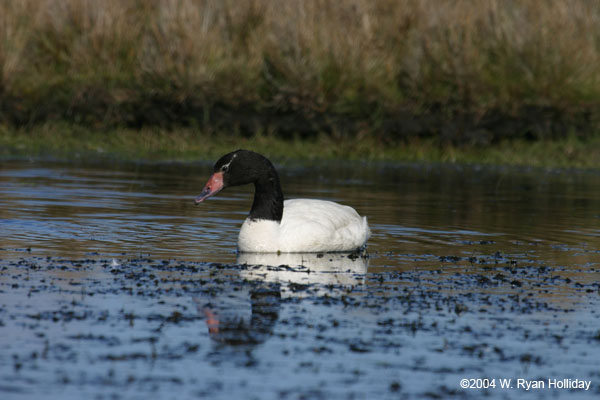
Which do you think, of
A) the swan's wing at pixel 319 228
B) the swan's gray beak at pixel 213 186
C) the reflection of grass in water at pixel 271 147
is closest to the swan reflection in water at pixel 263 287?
the swan's wing at pixel 319 228

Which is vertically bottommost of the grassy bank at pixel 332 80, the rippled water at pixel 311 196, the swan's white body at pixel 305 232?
the rippled water at pixel 311 196

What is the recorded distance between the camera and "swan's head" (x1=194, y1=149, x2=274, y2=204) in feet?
41.8

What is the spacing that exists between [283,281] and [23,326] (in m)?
2.84

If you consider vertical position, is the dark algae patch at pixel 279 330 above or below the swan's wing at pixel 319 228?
below

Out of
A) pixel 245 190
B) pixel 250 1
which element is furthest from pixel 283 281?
pixel 250 1

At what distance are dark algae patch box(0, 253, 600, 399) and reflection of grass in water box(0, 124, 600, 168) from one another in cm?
1290

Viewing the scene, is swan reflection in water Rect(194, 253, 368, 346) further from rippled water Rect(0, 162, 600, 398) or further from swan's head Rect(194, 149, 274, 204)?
swan's head Rect(194, 149, 274, 204)

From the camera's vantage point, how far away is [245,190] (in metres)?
20.2

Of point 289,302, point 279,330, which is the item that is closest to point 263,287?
point 289,302

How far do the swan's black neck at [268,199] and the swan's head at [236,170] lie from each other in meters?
0.07

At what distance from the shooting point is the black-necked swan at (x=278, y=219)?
12.3 m

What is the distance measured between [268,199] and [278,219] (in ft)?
0.78

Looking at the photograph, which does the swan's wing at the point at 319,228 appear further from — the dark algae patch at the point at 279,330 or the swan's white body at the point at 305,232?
the dark algae patch at the point at 279,330

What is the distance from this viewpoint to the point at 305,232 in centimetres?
1239
